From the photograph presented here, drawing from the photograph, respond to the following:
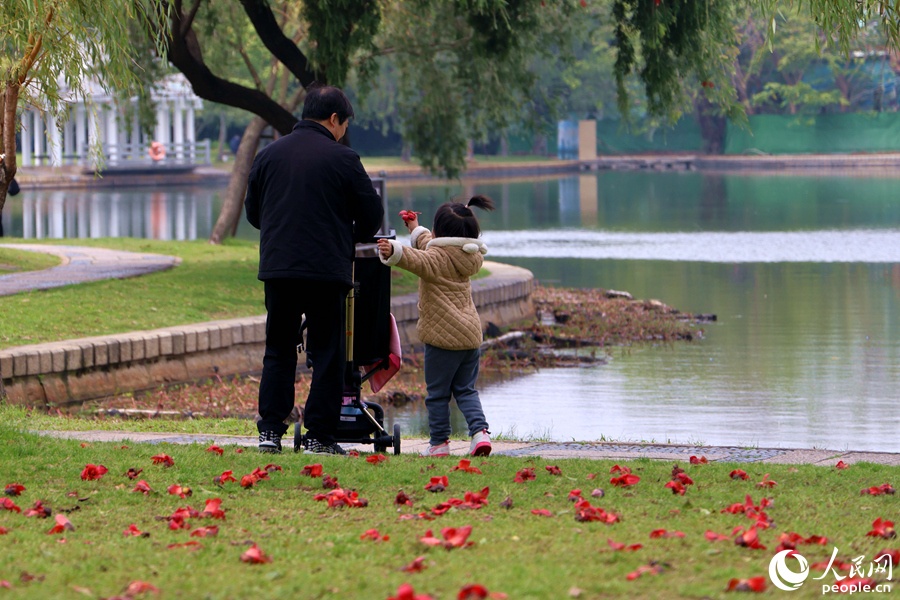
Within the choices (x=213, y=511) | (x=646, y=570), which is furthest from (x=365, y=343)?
(x=646, y=570)

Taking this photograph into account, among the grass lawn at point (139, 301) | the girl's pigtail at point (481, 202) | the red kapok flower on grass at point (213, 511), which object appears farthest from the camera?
the grass lawn at point (139, 301)

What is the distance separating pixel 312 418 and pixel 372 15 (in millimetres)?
8069

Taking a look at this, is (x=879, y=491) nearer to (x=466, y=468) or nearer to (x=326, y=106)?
(x=466, y=468)

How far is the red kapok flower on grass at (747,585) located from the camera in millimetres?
3889

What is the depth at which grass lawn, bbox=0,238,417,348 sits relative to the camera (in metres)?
11.3

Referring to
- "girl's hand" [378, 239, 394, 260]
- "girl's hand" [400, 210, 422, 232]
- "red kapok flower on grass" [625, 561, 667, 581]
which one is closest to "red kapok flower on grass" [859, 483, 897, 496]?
"red kapok flower on grass" [625, 561, 667, 581]

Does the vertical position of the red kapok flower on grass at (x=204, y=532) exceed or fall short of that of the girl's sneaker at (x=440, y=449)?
it exceeds it

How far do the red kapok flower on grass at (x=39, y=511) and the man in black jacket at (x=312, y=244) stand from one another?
1.66 meters

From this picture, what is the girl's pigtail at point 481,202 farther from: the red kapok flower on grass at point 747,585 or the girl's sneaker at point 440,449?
the red kapok flower on grass at point 747,585

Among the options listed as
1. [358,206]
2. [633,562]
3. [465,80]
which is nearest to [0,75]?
[358,206]

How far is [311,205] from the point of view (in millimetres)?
6449

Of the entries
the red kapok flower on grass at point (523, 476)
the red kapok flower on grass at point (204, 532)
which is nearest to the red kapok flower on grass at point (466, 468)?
the red kapok flower on grass at point (523, 476)

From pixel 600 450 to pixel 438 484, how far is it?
1.81 meters

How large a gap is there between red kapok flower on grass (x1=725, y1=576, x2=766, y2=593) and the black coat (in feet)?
10.0
